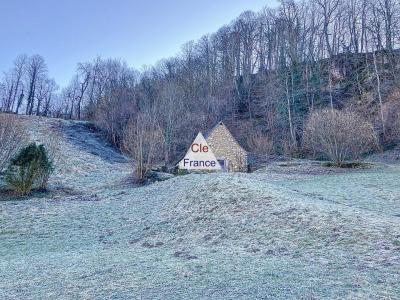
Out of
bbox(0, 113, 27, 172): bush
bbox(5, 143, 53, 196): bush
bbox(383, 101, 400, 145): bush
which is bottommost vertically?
bbox(5, 143, 53, 196): bush

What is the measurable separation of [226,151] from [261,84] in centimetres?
2970

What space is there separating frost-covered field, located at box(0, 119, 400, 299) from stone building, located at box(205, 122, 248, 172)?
36.7 ft

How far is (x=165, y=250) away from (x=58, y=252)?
2.71 m

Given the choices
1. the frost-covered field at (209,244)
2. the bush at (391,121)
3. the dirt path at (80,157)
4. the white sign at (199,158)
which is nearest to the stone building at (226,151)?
the dirt path at (80,157)

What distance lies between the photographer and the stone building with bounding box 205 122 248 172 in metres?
25.8

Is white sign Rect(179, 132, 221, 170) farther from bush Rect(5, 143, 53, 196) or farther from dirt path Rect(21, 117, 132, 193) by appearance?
bush Rect(5, 143, 53, 196)

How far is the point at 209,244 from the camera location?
26.3ft

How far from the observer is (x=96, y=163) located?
30.6 meters

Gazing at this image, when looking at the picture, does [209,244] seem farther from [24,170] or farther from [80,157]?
[80,157]

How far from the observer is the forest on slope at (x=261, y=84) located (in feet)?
126

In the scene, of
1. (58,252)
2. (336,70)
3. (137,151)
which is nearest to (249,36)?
(336,70)

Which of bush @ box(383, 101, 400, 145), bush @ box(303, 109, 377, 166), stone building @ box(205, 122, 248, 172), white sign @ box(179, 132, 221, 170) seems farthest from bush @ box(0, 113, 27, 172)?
bush @ box(383, 101, 400, 145)

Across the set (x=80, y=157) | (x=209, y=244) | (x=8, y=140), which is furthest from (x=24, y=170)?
(x=80, y=157)

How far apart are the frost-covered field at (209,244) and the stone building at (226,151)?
36.7ft
